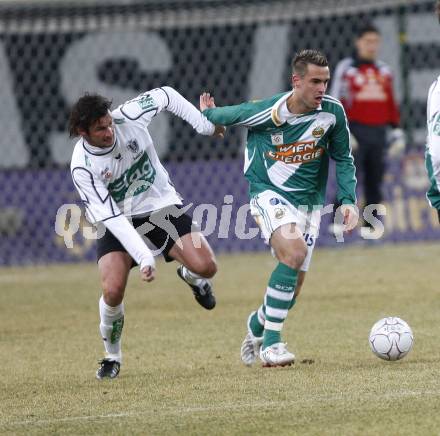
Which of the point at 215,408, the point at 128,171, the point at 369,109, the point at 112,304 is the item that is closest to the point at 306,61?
the point at 128,171

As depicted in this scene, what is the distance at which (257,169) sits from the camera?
25.8 ft

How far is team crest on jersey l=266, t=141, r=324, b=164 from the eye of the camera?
7.74m

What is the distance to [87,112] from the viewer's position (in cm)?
719

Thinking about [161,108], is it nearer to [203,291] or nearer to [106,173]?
[106,173]

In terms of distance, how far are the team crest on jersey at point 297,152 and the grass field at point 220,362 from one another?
131cm

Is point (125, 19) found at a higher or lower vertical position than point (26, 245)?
→ higher

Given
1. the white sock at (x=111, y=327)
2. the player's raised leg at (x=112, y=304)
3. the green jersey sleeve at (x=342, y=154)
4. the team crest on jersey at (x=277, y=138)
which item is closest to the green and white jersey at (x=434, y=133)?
the green jersey sleeve at (x=342, y=154)

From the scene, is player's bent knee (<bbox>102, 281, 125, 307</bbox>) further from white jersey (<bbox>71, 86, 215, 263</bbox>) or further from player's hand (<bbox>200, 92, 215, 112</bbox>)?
player's hand (<bbox>200, 92, 215, 112</bbox>)

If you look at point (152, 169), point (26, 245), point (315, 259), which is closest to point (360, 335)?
point (152, 169)

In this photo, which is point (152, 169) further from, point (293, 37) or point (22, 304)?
point (293, 37)

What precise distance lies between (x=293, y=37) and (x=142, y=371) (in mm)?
8993

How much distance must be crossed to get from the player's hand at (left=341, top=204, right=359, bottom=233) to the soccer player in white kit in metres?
1.08

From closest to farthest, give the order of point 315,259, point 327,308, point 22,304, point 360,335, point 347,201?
point 347,201 < point 360,335 < point 327,308 < point 22,304 < point 315,259

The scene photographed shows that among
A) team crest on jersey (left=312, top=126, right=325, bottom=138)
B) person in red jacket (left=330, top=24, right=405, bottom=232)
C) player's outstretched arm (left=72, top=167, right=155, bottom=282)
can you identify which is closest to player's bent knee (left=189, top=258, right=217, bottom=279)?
player's outstretched arm (left=72, top=167, right=155, bottom=282)
